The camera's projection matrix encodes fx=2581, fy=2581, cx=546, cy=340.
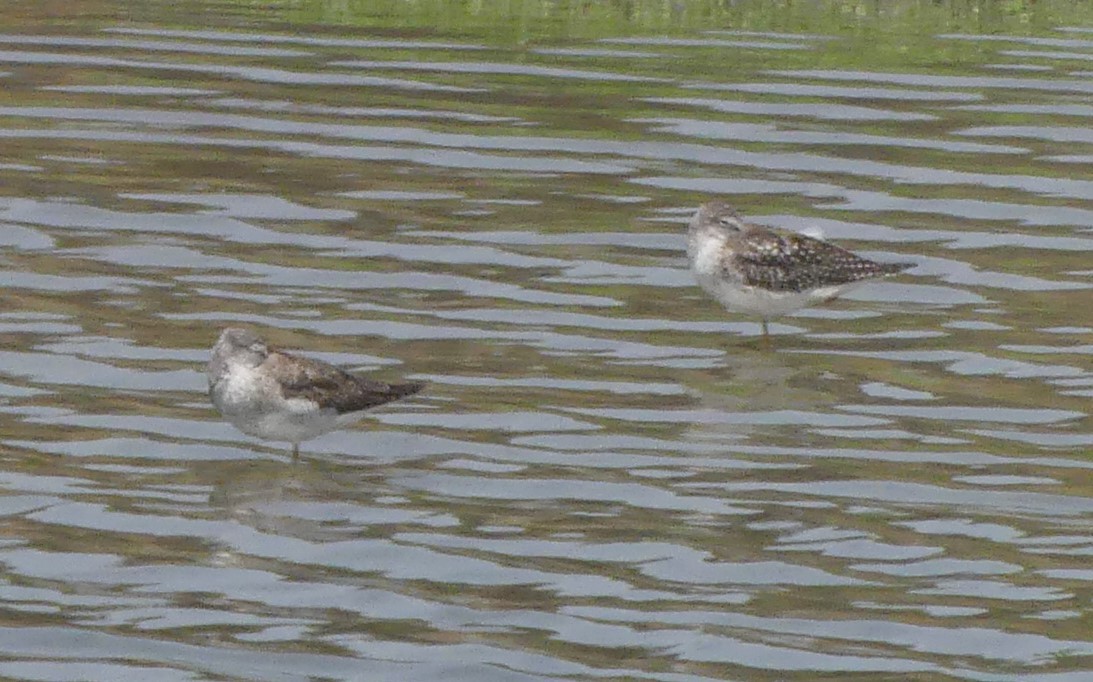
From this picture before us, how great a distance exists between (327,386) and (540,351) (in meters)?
2.51

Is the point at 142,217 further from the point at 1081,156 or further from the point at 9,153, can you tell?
the point at 1081,156

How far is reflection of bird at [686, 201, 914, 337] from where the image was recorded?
16.9m

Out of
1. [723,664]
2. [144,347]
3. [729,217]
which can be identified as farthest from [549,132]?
[723,664]

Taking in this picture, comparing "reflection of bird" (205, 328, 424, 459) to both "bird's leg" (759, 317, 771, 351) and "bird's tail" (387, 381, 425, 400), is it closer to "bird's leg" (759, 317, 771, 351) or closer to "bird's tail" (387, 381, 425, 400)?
"bird's tail" (387, 381, 425, 400)

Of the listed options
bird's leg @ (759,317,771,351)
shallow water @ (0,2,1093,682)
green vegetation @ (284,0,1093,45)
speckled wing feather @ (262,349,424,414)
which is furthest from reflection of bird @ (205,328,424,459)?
green vegetation @ (284,0,1093,45)

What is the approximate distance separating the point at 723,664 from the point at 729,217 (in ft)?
22.8

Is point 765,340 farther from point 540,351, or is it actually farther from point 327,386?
point 327,386

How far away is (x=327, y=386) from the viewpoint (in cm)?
1402

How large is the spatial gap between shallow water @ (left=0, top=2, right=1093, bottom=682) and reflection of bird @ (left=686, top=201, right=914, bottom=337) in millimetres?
345

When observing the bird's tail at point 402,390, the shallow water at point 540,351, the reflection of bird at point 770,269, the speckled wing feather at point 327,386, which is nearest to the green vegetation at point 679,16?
the shallow water at point 540,351

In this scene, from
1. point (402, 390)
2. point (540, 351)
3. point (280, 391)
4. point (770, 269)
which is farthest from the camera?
point (770, 269)

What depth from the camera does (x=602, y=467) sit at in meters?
13.9

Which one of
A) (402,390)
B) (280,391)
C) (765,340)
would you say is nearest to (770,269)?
(765,340)

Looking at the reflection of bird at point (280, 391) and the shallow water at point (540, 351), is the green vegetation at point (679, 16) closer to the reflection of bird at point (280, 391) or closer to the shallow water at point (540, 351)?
the shallow water at point (540, 351)
